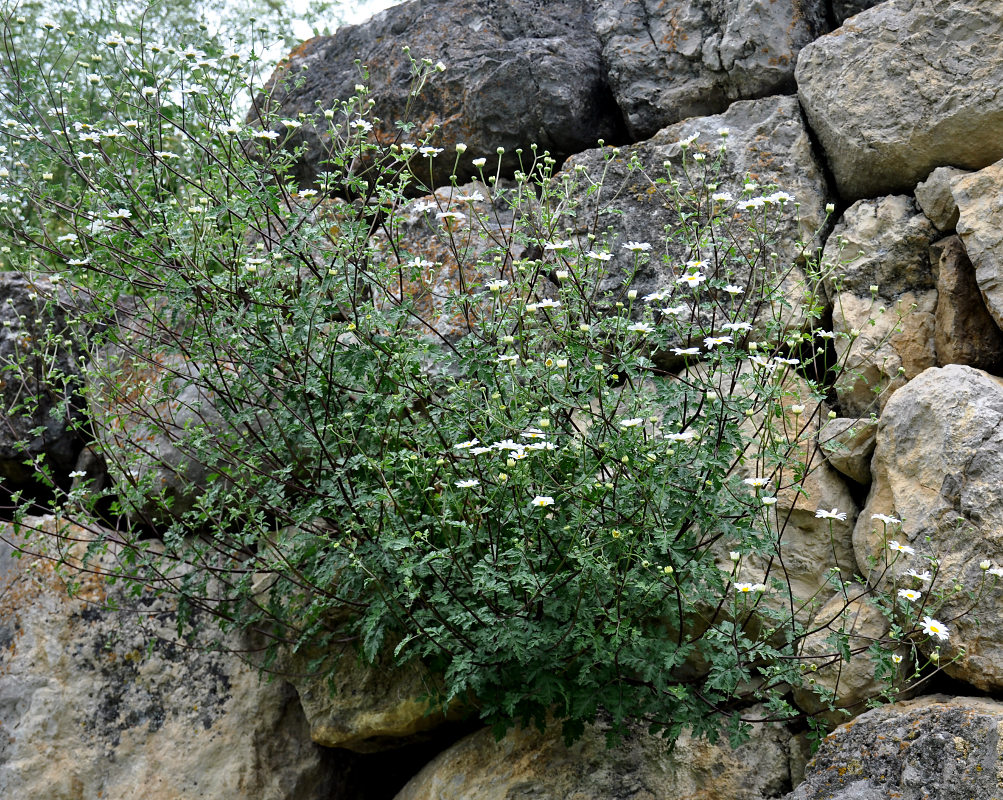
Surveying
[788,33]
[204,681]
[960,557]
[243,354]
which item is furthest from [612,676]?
[788,33]

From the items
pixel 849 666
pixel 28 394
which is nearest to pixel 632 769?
pixel 849 666

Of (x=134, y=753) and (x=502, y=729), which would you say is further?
(x=134, y=753)

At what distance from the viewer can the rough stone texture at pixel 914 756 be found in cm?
264

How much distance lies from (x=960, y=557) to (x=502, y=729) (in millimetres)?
1781

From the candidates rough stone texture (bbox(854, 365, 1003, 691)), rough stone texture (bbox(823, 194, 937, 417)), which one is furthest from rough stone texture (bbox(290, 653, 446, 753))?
Result: rough stone texture (bbox(823, 194, 937, 417))

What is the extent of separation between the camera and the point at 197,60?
11.6ft

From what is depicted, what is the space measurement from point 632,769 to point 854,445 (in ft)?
5.23

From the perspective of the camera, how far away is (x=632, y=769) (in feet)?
11.6

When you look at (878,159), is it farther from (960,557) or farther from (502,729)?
(502,729)

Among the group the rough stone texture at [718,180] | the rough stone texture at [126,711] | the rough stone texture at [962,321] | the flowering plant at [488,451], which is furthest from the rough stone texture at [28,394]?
the rough stone texture at [962,321]

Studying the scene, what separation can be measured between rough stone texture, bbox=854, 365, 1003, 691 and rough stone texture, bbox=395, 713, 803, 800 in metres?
0.75

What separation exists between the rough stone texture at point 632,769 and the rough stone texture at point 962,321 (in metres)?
1.72

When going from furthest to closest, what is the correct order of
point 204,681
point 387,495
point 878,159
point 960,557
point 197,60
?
point 204,681 → point 878,159 → point 197,60 → point 960,557 → point 387,495

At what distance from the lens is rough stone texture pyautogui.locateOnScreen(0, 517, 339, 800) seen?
4328mm
